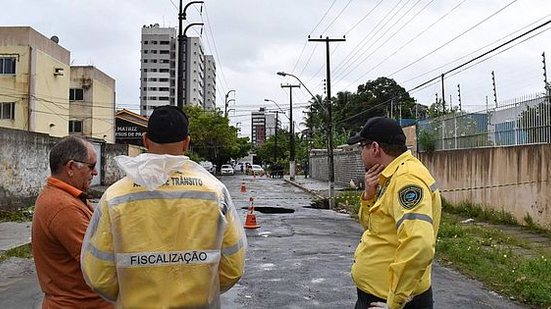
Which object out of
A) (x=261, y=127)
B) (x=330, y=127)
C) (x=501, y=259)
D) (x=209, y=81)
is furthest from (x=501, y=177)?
(x=261, y=127)

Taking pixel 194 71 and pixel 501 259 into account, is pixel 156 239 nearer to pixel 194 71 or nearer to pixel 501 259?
pixel 501 259

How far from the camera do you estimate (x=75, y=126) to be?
4572 cm

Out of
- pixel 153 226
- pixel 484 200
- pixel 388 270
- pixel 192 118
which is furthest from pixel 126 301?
pixel 192 118

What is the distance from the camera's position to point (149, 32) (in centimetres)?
12412

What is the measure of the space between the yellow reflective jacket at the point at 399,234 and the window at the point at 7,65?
34744 mm

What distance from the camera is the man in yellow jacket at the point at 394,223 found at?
2758 mm

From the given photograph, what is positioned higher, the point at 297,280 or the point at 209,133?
the point at 209,133

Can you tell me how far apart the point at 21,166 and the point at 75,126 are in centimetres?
2782

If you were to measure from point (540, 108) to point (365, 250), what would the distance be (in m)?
12.4

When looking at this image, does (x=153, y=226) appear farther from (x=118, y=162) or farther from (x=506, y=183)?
(x=506, y=183)

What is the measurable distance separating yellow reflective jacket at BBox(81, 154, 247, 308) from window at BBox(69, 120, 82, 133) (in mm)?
45352

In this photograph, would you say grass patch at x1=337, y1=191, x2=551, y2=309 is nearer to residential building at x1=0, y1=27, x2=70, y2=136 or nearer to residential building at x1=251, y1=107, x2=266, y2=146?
residential building at x1=0, y1=27, x2=70, y2=136

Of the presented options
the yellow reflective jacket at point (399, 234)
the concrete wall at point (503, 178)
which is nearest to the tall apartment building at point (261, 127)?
the concrete wall at point (503, 178)

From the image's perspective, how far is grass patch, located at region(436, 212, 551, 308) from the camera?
746 centimetres
